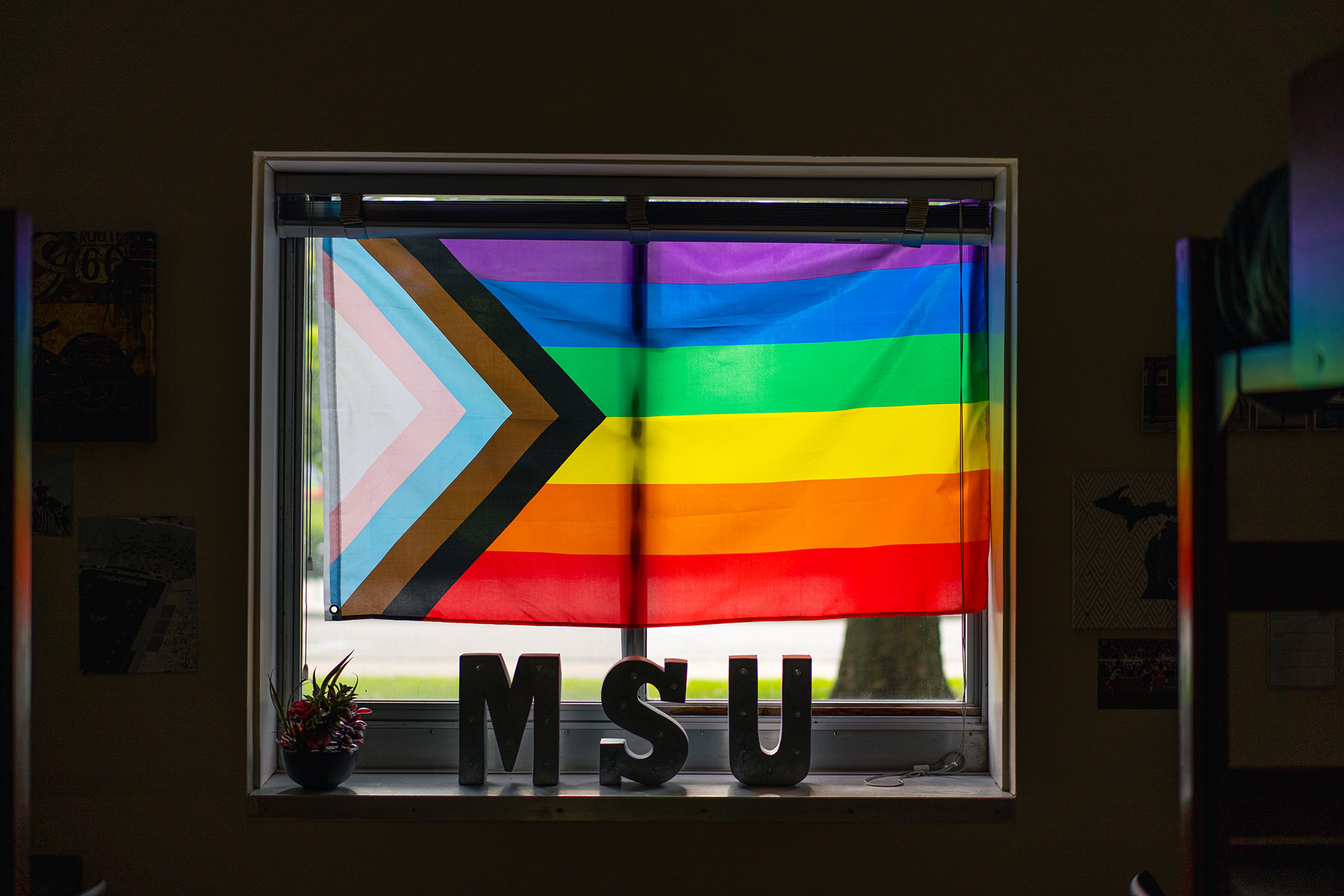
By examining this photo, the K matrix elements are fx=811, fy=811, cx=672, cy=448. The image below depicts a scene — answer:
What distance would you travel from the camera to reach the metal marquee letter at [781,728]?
6.41 feet

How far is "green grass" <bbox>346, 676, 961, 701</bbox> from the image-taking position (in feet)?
6.86

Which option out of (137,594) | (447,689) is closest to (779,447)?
(447,689)

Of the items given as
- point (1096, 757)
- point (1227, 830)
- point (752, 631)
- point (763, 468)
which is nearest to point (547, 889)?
point (752, 631)

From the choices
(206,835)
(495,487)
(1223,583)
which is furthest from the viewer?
(495,487)

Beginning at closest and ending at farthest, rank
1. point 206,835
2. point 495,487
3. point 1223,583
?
1. point 1223,583
2. point 206,835
3. point 495,487

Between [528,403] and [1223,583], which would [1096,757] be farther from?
[528,403]

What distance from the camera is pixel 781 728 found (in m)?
1.99

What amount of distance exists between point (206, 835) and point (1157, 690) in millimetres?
2226

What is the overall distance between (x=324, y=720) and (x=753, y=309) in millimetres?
1432

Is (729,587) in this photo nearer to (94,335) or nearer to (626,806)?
(626,806)

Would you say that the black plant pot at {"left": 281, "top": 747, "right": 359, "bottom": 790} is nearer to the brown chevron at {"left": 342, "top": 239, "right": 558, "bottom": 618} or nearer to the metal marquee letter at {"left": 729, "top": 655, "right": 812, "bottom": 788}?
the brown chevron at {"left": 342, "top": 239, "right": 558, "bottom": 618}

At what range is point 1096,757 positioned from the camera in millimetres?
1889

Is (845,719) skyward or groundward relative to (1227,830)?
groundward

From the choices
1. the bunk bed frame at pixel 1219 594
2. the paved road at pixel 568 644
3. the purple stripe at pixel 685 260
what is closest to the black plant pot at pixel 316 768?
the paved road at pixel 568 644
